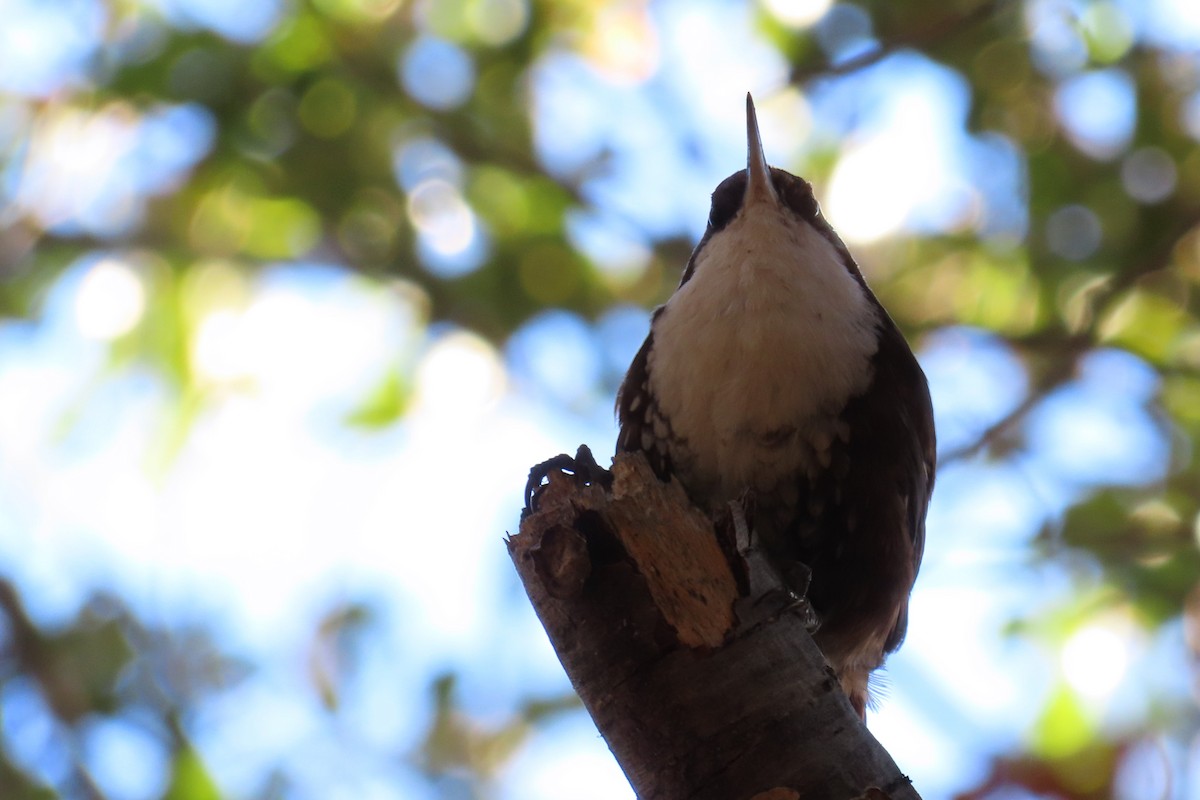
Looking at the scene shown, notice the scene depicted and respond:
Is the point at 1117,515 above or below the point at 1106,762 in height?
above

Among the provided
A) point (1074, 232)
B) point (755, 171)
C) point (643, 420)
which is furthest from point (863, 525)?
point (1074, 232)

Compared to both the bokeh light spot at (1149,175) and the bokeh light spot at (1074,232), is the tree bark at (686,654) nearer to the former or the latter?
the bokeh light spot at (1074,232)

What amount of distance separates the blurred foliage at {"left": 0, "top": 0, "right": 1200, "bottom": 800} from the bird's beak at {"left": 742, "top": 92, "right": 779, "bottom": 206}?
937 millimetres

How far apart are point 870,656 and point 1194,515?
1.92 m

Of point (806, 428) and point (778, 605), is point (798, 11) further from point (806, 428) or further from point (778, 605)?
point (778, 605)

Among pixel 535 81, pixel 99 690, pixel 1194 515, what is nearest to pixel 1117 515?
pixel 1194 515

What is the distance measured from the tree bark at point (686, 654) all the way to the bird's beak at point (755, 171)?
1063mm

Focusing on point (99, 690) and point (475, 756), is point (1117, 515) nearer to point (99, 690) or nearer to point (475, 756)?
point (475, 756)

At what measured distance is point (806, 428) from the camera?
98.7 inches

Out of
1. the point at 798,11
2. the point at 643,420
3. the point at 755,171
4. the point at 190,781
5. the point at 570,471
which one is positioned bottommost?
the point at 570,471

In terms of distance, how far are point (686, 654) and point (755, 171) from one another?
1428mm

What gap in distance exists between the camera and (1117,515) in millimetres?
4219

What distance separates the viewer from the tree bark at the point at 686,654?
1.81 meters

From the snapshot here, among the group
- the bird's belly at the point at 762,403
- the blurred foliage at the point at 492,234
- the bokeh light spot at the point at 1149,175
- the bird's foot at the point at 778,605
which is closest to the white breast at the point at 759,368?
the bird's belly at the point at 762,403
